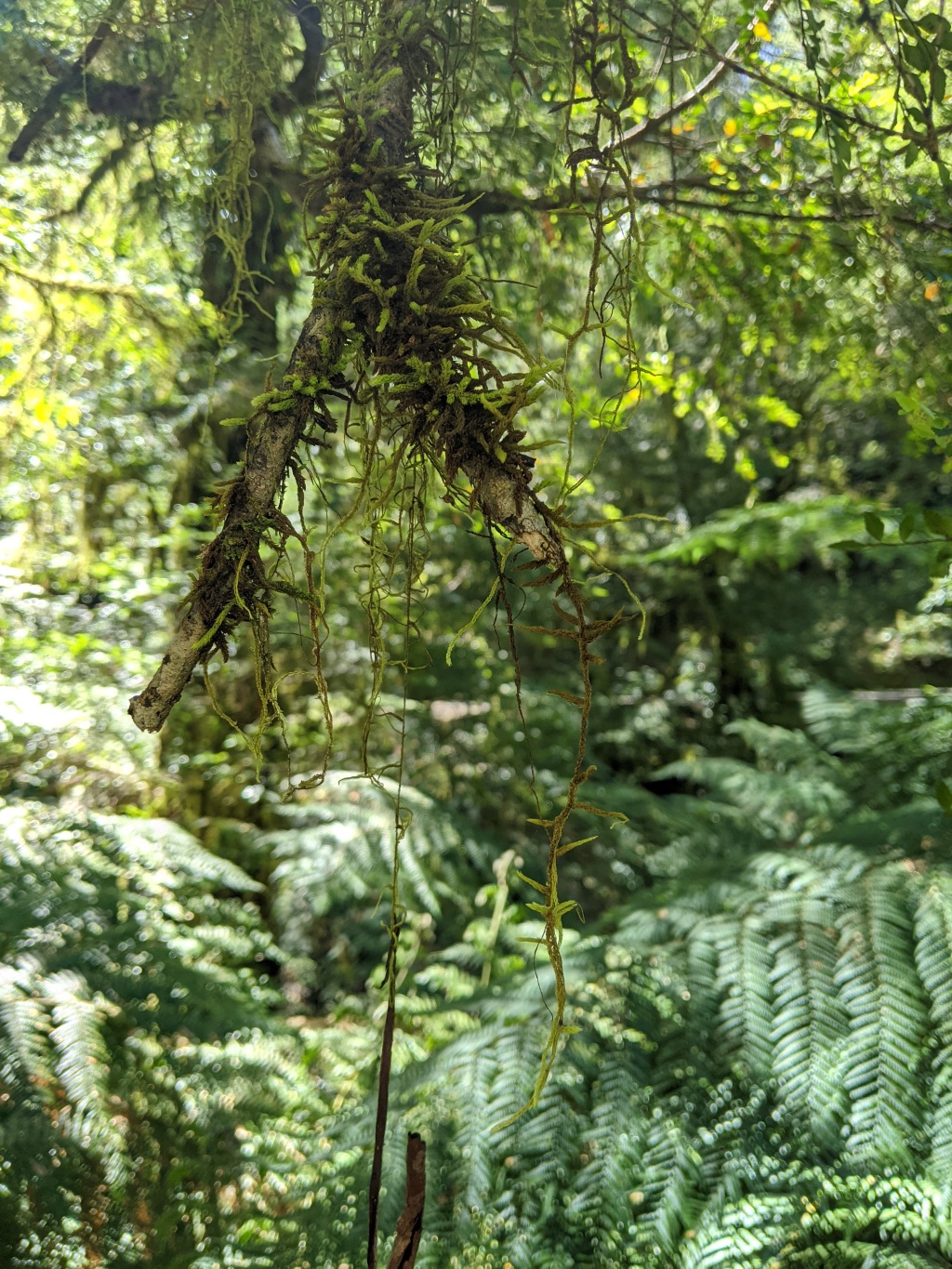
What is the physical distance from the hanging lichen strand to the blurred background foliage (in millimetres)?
49

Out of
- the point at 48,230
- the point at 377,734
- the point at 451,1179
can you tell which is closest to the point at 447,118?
the point at 48,230

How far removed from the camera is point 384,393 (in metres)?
0.78

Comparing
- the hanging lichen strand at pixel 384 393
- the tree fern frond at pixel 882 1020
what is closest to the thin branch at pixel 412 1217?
the hanging lichen strand at pixel 384 393

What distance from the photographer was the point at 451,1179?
1.33 metres

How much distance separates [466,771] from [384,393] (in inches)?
80.7

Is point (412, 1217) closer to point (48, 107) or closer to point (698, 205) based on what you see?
point (698, 205)

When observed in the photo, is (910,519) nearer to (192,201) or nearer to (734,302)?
(734,302)

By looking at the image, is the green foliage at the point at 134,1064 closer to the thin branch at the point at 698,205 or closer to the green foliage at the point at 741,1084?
the green foliage at the point at 741,1084

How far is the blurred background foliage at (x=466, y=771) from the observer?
119 centimetres

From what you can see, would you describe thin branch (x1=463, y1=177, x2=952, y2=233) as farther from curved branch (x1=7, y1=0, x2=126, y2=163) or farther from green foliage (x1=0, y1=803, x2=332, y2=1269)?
green foliage (x1=0, y1=803, x2=332, y2=1269)

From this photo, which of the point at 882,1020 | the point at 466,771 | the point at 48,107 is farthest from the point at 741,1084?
the point at 48,107

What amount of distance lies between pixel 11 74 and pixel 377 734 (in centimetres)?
189

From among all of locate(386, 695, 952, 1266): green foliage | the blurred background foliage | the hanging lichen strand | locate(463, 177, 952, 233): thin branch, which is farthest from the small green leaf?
locate(386, 695, 952, 1266): green foliage

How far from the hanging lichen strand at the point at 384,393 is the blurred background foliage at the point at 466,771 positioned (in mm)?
49
